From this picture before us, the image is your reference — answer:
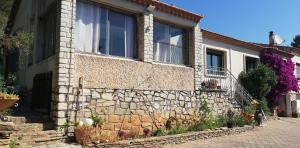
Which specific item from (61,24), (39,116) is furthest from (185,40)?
(39,116)

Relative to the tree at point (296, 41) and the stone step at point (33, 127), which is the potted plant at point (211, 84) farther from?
the tree at point (296, 41)

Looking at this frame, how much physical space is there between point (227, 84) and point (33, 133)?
11.8m

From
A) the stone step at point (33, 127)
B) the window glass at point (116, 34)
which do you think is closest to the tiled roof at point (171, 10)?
the window glass at point (116, 34)

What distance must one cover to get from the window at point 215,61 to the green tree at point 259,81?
5.21 ft

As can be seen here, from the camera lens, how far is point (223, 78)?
18.8 meters

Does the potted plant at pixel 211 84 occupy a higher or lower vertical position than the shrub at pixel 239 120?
higher

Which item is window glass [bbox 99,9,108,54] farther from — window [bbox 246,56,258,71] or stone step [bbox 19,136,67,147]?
window [bbox 246,56,258,71]

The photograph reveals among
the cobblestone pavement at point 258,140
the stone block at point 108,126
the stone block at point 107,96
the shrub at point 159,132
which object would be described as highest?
the stone block at point 107,96

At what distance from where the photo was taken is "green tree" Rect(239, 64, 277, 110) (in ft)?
62.5

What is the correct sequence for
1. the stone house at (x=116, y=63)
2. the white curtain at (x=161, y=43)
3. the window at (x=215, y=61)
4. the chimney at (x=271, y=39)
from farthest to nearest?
the chimney at (x=271, y=39) → the window at (x=215, y=61) → the white curtain at (x=161, y=43) → the stone house at (x=116, y=63)

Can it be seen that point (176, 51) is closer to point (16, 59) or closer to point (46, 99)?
point (46, 99)

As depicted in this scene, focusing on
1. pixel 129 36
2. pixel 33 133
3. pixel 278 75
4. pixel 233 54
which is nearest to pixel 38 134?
pixel 33 133

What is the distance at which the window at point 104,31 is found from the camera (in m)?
11.7

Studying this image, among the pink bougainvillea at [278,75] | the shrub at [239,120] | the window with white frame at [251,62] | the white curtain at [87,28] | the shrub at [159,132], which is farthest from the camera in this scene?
the window with white frame at [251,62]
